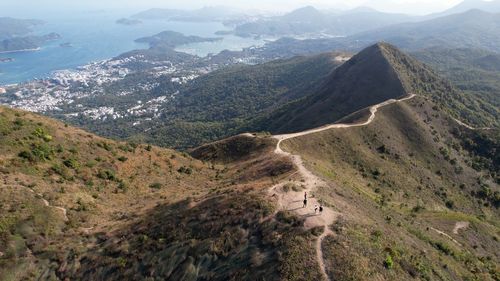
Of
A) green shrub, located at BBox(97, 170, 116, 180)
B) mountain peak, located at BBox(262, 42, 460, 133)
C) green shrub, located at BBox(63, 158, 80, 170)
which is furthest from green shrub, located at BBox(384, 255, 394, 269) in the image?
Result: mountain peak, located at BBox(262, 42, 460, 133)

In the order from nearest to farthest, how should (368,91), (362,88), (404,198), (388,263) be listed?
(388,263), (404,198), (368,91), (362,88)

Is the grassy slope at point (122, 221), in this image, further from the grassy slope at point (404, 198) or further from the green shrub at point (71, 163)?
the grassy slope at point (404, 198)

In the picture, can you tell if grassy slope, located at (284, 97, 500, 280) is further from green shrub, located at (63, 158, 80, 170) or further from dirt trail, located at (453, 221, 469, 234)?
green shrub, located at (63, 158, 80, 170)

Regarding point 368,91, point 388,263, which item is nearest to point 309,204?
point 388,263

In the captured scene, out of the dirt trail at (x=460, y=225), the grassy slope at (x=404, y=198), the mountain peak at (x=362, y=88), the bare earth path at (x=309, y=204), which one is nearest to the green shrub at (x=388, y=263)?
the grassy slope at (x=404, y=198)

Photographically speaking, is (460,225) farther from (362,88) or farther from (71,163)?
(362,88)

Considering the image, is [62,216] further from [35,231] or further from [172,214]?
[172,214]
